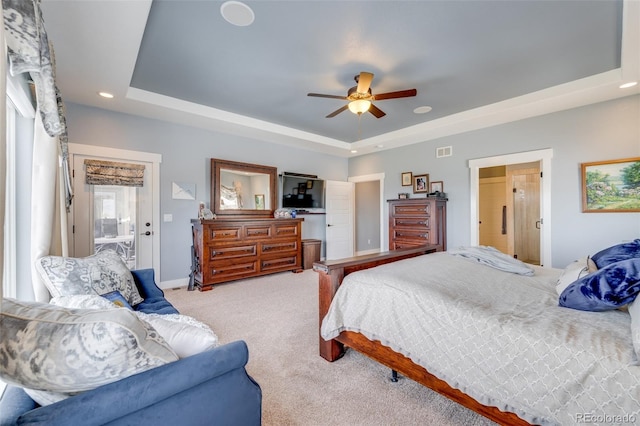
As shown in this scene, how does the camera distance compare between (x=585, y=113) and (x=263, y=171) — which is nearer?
(x=585, y=113)

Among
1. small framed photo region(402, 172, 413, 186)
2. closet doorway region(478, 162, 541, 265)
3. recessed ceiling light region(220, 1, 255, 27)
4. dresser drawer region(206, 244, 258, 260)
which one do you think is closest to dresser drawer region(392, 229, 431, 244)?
small framed photo region(402, 172, 413, 186)

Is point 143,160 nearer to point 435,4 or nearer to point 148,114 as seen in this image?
point 148,114

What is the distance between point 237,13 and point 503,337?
2.85 m

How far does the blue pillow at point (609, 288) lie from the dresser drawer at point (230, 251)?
4.00m

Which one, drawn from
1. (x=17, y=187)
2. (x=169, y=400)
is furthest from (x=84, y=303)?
(x=17, y=187)

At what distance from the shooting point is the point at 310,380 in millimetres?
1911

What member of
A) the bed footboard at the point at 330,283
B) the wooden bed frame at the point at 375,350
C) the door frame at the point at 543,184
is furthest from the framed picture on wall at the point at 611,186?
the bed footboard at the point at 330,283

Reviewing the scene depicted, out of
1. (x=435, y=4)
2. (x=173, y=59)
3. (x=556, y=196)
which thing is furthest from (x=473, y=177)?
(x=173, y=59)

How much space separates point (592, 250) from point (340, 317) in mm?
3800

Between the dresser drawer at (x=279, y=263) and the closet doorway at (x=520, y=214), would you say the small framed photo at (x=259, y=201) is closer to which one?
the dresser drawer at (x=279, y=263)

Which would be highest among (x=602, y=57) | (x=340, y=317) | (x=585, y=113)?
(x=602, y=57)

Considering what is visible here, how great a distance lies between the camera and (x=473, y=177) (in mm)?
4609

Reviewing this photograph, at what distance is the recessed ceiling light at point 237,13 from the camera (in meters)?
2.08

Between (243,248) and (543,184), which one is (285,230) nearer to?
(243,248)
